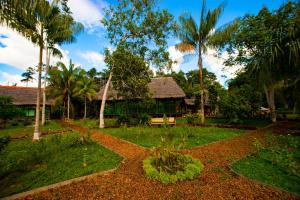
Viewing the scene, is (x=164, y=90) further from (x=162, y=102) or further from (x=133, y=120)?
(x=133, y=120)

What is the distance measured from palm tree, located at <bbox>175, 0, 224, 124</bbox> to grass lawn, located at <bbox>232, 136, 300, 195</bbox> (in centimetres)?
829

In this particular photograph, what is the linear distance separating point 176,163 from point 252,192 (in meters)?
1.76

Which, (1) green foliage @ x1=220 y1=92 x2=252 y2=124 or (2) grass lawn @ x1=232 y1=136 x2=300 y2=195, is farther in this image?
(1) green foliage @ x1=220 y1=92 x2=252 y2=124

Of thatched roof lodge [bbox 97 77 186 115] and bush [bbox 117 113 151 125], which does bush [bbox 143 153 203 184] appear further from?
thatched roof lodge [bbox 97 77 186 115]

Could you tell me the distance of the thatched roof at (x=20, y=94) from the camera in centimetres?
2112

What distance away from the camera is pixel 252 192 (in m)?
3.37

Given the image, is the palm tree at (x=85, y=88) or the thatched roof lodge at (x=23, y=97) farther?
the thatched roof lodge at (x=23, y=97)

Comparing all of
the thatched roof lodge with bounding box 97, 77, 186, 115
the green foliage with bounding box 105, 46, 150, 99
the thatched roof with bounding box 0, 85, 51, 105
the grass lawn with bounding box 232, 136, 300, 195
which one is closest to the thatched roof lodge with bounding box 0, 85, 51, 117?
the thatched roof with bounding box 0, 85, 51, 105

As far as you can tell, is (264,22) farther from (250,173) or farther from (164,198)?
(164,198)

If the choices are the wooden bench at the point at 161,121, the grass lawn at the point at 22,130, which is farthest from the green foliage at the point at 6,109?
the wooden bench at the point at 161,121

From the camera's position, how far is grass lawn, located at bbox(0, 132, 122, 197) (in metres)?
3.88

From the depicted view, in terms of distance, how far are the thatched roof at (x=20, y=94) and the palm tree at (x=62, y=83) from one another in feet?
11.9

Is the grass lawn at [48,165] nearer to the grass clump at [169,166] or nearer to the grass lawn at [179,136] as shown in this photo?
the grass clump at [169,166]

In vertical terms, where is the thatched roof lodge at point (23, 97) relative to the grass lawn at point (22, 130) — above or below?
above
